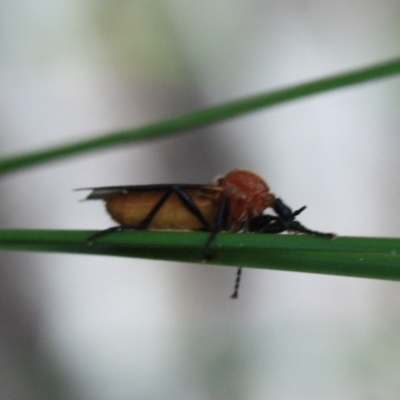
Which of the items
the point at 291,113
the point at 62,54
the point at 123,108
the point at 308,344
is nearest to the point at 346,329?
the point at 308,344

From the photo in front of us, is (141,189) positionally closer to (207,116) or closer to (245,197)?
(245,197)

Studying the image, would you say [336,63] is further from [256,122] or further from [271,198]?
[271,198]

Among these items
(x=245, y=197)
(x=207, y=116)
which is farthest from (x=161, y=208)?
(x=207, y=116)

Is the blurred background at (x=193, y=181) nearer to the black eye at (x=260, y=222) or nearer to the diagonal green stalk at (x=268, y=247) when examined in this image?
the black eye at (x=260, y=222)

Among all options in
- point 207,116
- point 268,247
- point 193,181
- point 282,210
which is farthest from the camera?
point 193,181

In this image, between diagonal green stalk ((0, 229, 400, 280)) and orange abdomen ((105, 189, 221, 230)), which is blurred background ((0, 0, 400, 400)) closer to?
orange abdomen ((105, 189, 221, 230))
